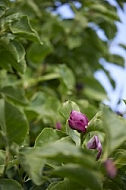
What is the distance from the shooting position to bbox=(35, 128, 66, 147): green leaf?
950mm

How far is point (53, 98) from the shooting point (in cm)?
199

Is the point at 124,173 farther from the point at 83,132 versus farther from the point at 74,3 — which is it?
the point at 74,3

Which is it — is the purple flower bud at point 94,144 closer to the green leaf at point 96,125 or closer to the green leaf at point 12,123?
the green leaf at point 96,125

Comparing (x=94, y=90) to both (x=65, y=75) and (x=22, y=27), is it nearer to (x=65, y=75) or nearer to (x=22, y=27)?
(x=65, y=75)

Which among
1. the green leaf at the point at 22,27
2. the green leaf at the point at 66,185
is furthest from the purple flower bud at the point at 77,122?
the green leaf at the point at 22,27

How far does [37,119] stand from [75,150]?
131cm

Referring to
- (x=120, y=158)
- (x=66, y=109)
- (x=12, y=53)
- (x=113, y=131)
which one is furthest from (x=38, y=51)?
(x=113, y=131)

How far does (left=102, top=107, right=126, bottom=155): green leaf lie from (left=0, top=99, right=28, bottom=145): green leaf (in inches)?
6.3

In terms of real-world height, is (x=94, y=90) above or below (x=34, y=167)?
below

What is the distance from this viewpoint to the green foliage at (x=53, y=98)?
2.39 feet

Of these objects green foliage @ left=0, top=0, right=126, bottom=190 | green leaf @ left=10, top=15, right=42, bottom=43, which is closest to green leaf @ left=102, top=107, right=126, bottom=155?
green foliage @ left=0, top=0, right=126, bottom=190

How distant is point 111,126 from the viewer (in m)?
0.72

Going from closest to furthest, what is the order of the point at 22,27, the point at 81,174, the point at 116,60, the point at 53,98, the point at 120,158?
the point at 81,174 → the point at 120,158 → the point at 22,27 → the point at 53,98 → the point at 116,60

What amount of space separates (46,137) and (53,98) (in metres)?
1.03
